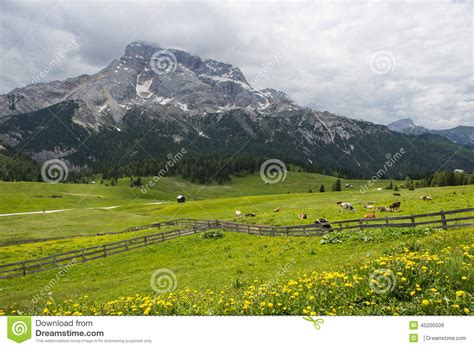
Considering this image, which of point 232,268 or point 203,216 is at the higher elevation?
point 203,216

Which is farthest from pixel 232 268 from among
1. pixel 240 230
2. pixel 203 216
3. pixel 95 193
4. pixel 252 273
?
pixel 95 193

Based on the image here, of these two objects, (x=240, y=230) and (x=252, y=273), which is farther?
(x=240, y=230)

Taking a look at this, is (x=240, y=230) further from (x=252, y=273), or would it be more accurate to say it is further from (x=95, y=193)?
(x=95, y=193)

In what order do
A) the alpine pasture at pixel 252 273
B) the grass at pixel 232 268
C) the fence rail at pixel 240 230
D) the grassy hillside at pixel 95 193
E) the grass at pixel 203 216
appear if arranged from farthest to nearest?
the grassy hillside at pixel 95 193
the grass at pixel 203 216
the fence rail at pixel 240 230
the grass at pixel 232 268
the alpine pasture at pixel 252 273

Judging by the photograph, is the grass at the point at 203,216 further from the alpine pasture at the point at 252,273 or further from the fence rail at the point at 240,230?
the fence rail at the point at 240,230

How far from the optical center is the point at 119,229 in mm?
63500

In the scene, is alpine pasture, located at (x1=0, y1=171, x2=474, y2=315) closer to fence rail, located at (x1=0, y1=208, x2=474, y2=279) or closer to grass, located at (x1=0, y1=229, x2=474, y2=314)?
grass, located at (x1=0, y1=229, x2=474, y2=314)

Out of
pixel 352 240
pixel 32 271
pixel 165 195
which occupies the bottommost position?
pixel 32 271

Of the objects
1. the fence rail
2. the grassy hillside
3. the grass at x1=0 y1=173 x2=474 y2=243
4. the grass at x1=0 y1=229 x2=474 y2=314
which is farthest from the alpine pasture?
the grassy hillside

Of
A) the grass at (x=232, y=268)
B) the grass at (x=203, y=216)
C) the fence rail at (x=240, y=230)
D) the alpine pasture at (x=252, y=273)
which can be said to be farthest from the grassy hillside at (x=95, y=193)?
the grass at (x=232, y=268)

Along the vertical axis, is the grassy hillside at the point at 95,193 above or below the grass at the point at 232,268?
above
